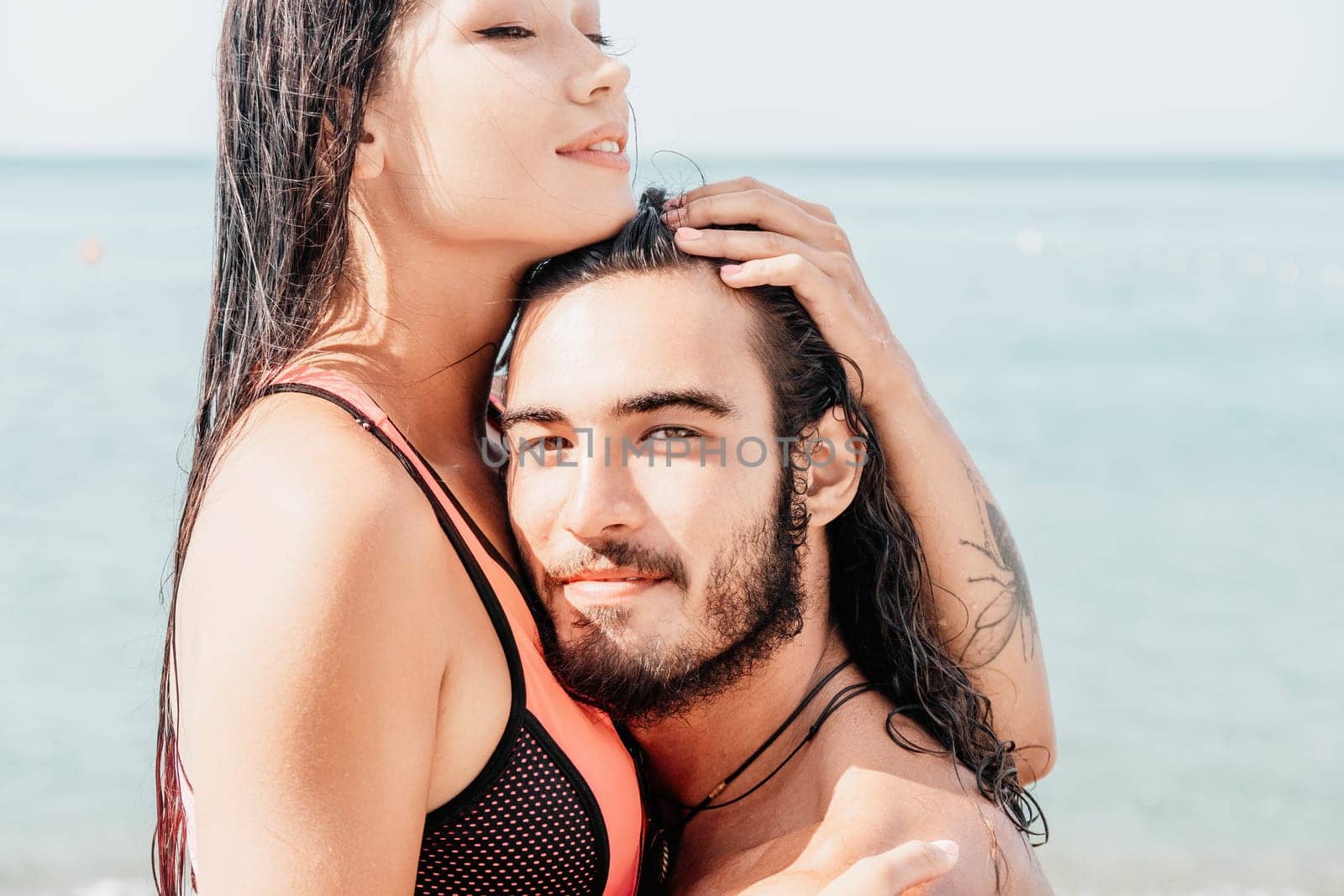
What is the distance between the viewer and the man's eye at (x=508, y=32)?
8.81 ft

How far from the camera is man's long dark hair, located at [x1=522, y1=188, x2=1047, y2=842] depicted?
3.00 m

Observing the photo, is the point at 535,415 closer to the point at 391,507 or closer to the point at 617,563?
the point at 617,563

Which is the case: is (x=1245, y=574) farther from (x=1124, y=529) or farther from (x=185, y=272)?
(x=185, y=272)

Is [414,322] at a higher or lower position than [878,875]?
higher

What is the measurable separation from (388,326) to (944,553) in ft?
4.99

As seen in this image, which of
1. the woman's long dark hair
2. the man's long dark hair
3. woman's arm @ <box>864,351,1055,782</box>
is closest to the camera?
the woman's long dark hair

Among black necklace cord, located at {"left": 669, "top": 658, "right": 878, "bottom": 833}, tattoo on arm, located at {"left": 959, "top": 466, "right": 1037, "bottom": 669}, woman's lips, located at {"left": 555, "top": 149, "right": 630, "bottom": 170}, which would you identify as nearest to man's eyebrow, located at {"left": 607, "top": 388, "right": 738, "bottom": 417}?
woman's lips, located at {"left": 555, "top": 149, "right": 630, "bottom": 170}

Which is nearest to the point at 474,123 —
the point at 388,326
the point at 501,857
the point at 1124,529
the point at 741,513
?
the point at 388,326

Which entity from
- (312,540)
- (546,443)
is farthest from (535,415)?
(312,540)

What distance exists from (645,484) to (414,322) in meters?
0.61

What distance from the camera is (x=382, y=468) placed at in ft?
7.77

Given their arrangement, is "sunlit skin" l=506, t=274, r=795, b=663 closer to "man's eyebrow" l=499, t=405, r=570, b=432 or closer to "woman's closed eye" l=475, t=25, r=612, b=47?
"man's eyebrow" l=499, t=405, r=570, b=432

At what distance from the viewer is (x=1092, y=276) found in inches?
1145

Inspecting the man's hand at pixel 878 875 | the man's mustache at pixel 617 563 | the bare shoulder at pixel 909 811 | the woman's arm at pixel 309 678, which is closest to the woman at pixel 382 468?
the woman's arm at pixel 309 678
